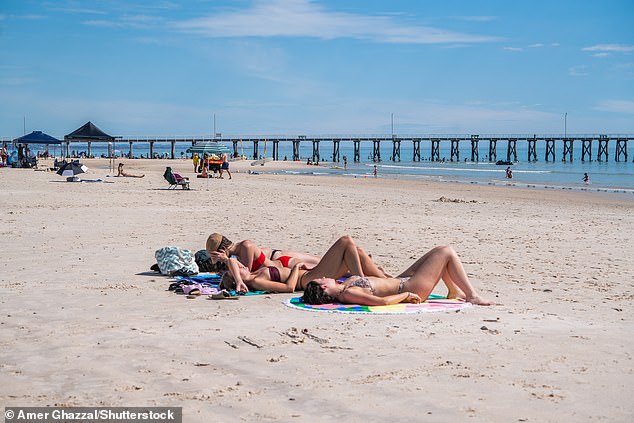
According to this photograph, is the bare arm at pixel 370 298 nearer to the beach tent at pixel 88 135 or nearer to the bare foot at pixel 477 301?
the bare foot at pixel 477 301

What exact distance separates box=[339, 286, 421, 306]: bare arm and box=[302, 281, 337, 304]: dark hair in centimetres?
13

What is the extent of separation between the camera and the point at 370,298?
→ 21.6 feet

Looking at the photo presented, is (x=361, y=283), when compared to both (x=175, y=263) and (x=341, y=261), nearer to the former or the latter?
(x=341, y=261)

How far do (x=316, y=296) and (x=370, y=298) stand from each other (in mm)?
472

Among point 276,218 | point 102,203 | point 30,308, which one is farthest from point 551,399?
point 102,203

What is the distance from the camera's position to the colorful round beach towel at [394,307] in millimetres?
6432

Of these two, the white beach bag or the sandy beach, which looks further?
the white beach bag

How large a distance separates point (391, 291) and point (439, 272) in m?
0.45

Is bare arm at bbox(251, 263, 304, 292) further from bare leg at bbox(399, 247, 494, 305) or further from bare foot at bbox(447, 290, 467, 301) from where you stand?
bare foot at bbox(447, 290, 467, 301)

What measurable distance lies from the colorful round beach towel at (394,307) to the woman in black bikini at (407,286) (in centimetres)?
5

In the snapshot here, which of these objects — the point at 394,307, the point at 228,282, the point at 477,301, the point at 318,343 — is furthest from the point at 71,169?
the point at 318,343

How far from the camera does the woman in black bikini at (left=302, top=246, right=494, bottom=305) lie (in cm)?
670

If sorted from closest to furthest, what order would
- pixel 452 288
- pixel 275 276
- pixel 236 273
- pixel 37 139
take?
1. pixel 452 288
2. pixel 236 273
3. pixel 275 276
4. pixel 37 139

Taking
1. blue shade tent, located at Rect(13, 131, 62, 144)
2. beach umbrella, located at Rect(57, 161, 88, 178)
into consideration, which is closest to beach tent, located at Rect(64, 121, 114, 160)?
beach umbrella, located at Rect(57, 161, 88, 178)
